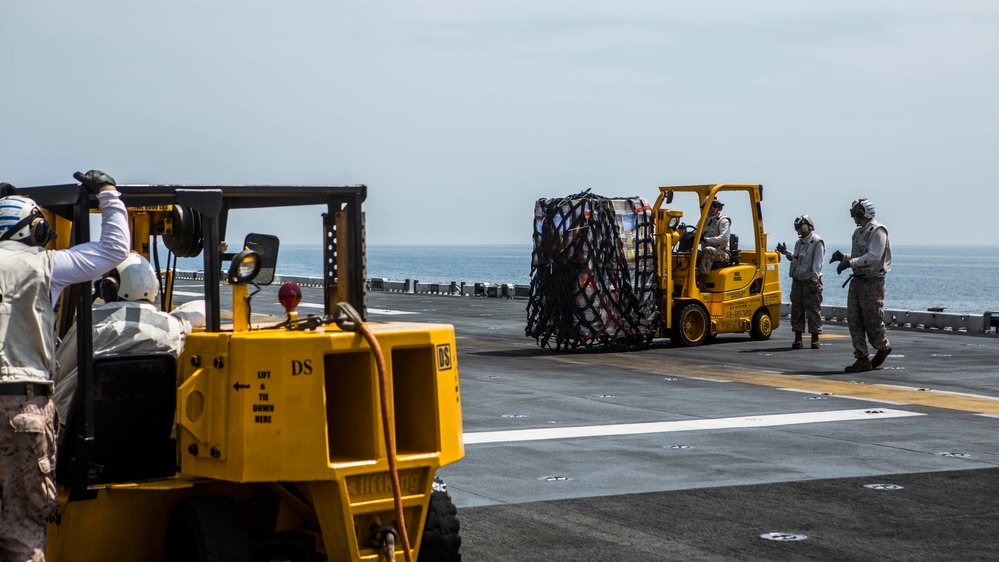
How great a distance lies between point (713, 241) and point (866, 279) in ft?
14.8

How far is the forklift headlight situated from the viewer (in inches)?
210

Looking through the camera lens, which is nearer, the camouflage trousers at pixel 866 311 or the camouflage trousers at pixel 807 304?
the camouflage trousers at pixel 866 311

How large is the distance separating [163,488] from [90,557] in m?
0.46

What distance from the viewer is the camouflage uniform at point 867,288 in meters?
16.3

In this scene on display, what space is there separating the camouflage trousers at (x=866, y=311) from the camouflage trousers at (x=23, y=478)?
41.8 feet

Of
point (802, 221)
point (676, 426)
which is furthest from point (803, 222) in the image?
point (676, 426)

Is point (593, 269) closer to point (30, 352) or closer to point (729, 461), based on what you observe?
point (729, 461)

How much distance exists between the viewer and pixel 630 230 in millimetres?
19984

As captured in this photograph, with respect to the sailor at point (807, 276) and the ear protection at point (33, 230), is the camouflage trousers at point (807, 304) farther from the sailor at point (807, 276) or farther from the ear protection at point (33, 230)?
the ear protection at point (33, 230)

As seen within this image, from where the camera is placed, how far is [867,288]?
54.0ft

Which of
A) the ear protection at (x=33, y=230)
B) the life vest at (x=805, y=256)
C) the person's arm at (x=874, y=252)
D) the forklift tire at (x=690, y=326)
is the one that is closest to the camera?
the ear protection at (x=33, y=230)

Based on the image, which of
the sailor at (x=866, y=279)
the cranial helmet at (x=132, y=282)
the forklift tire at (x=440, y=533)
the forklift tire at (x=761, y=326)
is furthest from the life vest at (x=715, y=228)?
the cranial helmet at (x=132, y=282)

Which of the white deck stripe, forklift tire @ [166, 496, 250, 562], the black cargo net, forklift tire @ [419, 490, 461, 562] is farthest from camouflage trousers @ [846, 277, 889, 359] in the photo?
forklift tire @ [166, 496, 250, 562]

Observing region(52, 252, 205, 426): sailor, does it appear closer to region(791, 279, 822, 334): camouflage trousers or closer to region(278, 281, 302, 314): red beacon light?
region(278, 281, 302, 314): red beacon light
